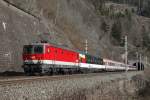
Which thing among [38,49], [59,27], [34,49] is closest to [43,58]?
[38,49]

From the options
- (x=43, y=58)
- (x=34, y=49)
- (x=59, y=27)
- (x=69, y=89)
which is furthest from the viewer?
(x=59, y=27)

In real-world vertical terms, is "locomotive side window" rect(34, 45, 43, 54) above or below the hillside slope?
below

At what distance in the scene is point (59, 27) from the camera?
81625 mm

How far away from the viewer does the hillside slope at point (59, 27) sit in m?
43.5

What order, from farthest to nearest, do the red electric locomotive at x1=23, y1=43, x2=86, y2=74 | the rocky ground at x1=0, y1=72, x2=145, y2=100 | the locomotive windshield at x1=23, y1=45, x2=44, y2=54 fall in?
the locomotive windshield at x1=23, y1=45, x2=44, y2=54 < the red electric locomotive at x1=23, y1=43, x2=86, y2=74 < the rocky ground at x1=0, y1=72, x2=145, y2=100

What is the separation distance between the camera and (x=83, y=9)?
379 feet

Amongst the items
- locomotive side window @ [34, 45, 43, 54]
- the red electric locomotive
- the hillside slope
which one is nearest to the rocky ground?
the red electric locomotive

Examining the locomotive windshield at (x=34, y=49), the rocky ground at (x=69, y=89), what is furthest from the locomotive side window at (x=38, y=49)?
the rocky ground at (x=69, y=89)

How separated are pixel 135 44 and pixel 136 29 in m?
16.2

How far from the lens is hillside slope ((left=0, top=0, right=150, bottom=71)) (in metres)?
43.5

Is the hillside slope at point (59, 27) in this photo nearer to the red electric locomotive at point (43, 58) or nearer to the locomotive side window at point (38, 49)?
the red electric locomotive at point (43, 58)

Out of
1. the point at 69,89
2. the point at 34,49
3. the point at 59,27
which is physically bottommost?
the point at 69,89

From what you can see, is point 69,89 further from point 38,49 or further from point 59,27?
point 59,27

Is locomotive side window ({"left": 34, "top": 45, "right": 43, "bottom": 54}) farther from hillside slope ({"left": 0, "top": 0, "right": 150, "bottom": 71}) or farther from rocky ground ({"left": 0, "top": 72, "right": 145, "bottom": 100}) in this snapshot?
hillside slope ({"left": 0, "top": 0, "right": 150, "bottom": 71})
